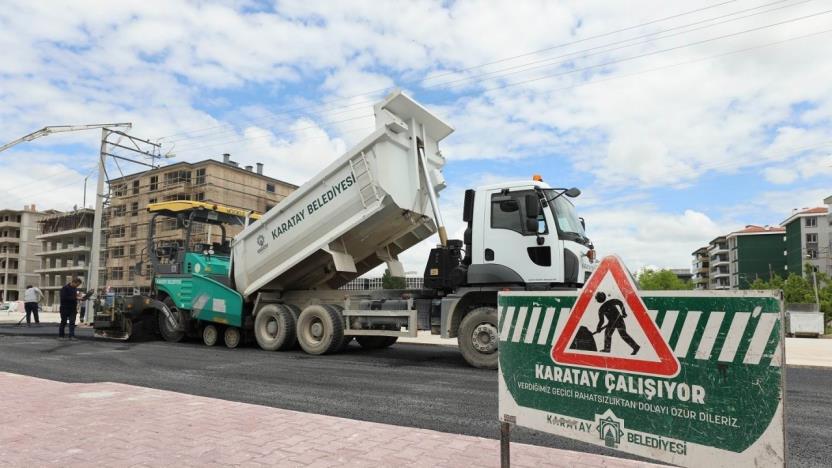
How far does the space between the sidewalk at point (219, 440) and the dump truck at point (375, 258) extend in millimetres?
4251

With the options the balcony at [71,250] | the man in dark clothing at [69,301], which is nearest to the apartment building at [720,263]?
the balcony at [71,250]

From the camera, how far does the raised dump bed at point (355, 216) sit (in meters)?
9.66

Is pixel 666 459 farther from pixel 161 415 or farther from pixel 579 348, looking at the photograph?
pixel 161 415

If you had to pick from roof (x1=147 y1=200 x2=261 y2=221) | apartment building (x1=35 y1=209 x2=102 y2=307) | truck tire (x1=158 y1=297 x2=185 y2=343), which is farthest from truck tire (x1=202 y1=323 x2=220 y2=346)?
apartment building (x1=35 y1=209 x2=102 y2=307)

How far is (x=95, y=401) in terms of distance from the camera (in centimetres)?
566

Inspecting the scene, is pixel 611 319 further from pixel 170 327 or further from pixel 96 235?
pixel 96 235

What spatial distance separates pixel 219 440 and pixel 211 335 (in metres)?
8.68

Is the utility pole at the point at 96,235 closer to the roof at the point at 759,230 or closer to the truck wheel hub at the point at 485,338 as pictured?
the truck wheel hub at the point at 485,338

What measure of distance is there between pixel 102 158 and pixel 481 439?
96.0 ft

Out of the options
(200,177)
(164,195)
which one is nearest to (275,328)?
(200,177)

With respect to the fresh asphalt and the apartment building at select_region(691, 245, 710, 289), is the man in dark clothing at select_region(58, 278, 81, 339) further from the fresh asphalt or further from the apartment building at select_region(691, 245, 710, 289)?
the apartment building at select_region(691, 245, 710, 289)

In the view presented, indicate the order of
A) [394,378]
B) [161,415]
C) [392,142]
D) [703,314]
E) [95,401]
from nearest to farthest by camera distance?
1. [703,314]
2. [161,415]
3. [95,401]
4. [394,378]
5. [392,142]

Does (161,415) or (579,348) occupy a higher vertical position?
(579,348)

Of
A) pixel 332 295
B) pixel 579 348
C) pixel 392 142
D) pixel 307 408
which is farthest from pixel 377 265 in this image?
pixel 579 348
